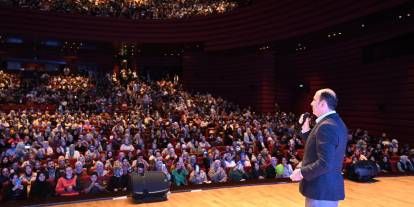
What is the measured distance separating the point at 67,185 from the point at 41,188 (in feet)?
1.40

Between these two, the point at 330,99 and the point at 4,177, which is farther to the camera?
the point at 4,177

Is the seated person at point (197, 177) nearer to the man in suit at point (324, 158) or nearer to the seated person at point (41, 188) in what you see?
the seated person at point (41, 188)

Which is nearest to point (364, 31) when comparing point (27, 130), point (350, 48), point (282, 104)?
point (350, 48)

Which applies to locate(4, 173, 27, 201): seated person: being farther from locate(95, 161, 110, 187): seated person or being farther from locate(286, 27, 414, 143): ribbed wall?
locate(286, 27, 414, 143): ribbed wall

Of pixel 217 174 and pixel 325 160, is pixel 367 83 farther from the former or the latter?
pixel 325 160

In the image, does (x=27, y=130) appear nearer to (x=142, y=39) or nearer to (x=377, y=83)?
(x=142, y=39)

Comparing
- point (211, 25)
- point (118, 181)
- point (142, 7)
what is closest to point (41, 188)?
point (118, 181)

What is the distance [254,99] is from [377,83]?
5.29 metres

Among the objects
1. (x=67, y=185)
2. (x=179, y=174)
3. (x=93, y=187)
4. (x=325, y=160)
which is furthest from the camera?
(x=179, y=174)

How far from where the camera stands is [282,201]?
494 centimetres

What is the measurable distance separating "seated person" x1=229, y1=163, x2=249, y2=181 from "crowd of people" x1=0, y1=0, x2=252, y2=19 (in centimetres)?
910

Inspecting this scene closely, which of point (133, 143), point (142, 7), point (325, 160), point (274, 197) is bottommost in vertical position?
point (274, 197)

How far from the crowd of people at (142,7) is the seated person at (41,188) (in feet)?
34.4

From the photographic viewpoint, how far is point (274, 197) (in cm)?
517
